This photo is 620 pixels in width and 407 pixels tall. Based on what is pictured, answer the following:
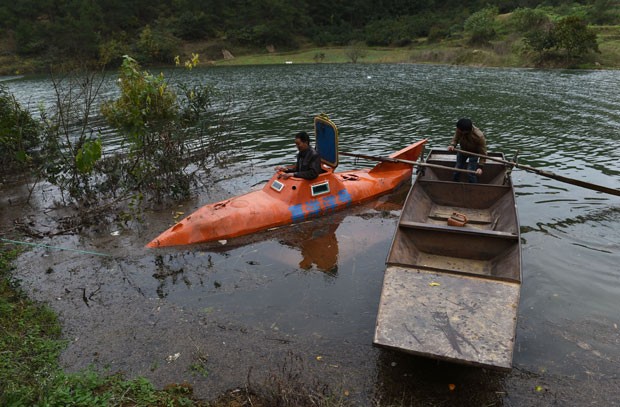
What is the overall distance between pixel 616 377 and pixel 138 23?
3664 inches

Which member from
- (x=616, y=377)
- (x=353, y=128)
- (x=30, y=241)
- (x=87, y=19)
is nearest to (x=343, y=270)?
(x=616, y=377)

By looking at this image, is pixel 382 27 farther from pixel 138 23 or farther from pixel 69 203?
pixel 69 203

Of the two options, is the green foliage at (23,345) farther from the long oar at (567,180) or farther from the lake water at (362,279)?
the long oar at (567,180)

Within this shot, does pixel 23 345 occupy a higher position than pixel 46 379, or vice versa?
pixel 46 379

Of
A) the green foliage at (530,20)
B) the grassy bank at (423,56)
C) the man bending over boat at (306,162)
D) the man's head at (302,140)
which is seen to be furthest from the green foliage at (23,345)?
the green foliage at (530,20)

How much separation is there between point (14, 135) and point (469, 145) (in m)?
13.3

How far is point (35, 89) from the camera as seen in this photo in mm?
38219

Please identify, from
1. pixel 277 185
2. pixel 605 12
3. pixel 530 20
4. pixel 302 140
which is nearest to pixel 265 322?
pixel 277 185

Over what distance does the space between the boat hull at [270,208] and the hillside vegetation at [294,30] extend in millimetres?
41651

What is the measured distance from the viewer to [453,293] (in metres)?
6.21

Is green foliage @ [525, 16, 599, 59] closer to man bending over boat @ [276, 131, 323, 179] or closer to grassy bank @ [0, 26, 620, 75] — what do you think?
grassy bank @ [0, 26, 620, 75]

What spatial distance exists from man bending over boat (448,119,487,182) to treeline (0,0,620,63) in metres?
62.1

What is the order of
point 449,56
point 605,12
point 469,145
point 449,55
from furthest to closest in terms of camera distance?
point 605,12 < point 449,55 < point 449,56 < point 469,145

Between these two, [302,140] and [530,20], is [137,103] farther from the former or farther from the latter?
[530,20]
